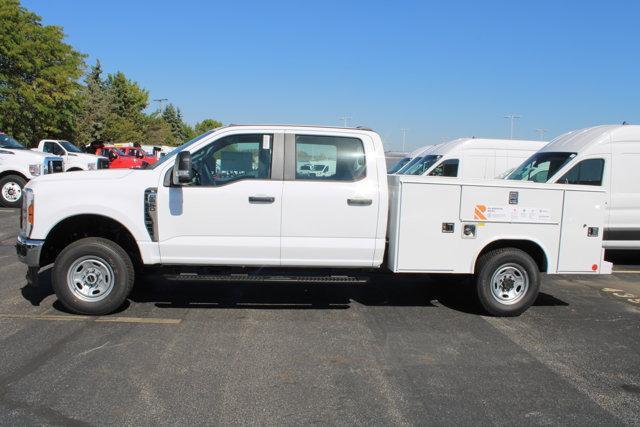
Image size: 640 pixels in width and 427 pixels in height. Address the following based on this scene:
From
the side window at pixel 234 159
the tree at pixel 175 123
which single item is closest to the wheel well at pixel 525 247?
the side window at pixel 234 159

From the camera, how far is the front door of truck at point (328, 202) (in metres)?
5.84

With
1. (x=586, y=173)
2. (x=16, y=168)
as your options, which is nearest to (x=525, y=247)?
(x=586, y=173)

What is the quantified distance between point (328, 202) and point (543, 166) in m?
5.72

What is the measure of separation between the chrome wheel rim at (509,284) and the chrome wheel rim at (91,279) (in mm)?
4247

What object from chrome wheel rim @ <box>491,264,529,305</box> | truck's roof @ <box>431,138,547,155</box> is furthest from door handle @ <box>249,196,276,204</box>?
truck's roof @ <box>431,138,547,155</box>

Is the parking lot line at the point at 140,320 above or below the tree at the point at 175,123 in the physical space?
below

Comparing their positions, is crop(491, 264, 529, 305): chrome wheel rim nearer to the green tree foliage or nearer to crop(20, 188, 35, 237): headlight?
crop(20, 188, 35, 237): headlight

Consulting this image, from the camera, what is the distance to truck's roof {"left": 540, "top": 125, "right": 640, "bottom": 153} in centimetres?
941

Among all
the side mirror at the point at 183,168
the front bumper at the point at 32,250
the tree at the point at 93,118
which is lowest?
the front bumper at the point at 32,250

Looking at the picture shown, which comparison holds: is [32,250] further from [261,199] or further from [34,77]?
[34,77]

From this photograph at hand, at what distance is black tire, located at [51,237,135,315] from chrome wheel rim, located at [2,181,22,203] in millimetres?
10911

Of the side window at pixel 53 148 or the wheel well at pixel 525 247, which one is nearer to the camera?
the wheel well at pixel 525 247

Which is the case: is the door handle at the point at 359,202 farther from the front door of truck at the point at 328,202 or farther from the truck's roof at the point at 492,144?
the truck's roof at the point at 492,144

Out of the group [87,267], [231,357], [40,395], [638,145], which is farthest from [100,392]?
[638,145]
